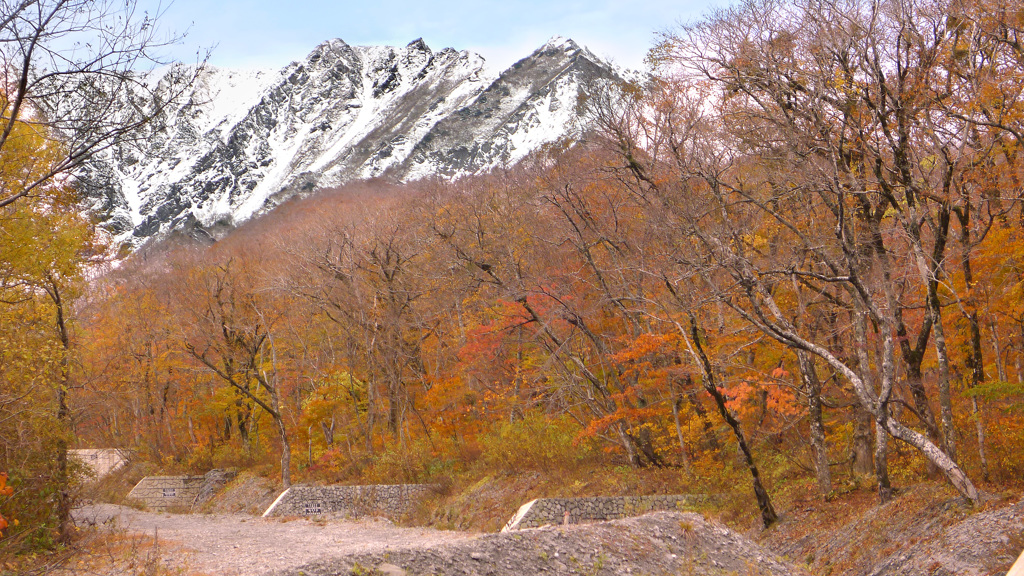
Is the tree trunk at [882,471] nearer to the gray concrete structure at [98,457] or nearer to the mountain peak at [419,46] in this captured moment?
the gray concrete structure at [98,457]

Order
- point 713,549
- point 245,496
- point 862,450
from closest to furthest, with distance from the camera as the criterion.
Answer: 1. point 713,549
2. point 862,450
3. point 245,496

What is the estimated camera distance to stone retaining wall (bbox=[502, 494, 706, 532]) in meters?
15.1

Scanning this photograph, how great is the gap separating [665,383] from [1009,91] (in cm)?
851

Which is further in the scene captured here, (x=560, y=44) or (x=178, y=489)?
(x=560, y=44)

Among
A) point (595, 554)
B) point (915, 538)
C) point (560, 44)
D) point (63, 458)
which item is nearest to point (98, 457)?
point (63, 458)

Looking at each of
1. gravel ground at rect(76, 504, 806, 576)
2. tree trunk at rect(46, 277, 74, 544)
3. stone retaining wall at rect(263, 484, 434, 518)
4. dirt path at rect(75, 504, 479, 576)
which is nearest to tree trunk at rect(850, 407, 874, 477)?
gravel ground at rect(76, 504, 806, 576)

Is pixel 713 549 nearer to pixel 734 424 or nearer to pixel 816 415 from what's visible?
pixel 734 424

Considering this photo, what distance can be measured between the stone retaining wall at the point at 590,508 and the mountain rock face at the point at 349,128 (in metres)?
59.6

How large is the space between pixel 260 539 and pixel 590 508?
752 cm

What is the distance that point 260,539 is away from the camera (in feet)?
50.1

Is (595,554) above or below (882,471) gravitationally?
above

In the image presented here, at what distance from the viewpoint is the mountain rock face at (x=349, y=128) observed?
101m

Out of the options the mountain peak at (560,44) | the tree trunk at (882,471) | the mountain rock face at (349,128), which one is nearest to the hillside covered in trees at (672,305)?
the tree trunk at (882,471)

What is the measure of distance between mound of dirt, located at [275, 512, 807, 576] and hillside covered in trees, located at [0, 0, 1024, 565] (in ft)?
9.14
